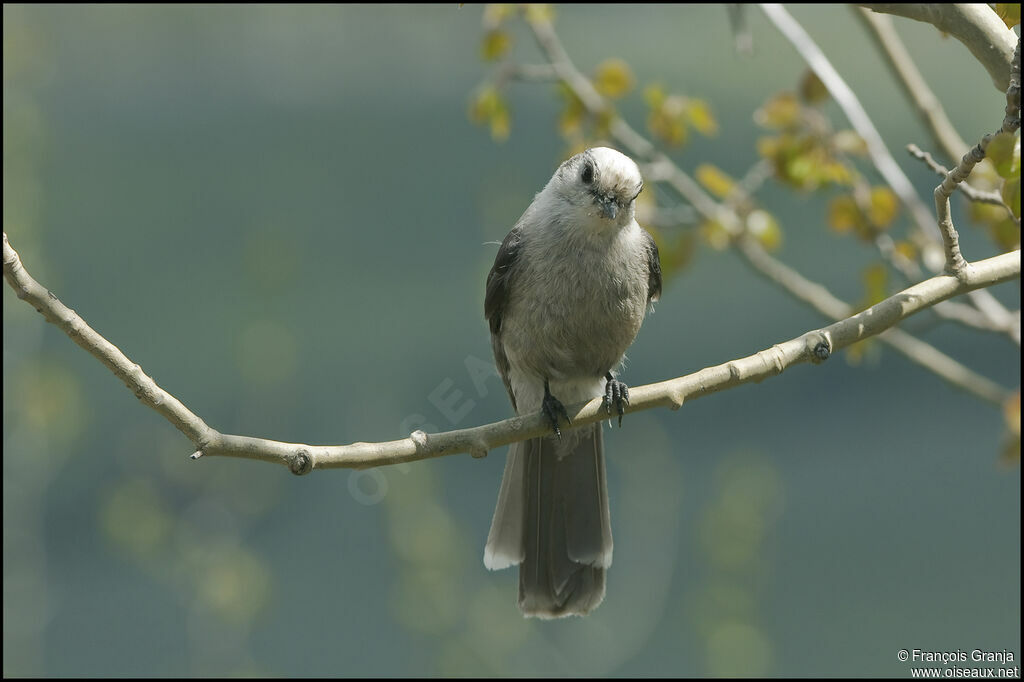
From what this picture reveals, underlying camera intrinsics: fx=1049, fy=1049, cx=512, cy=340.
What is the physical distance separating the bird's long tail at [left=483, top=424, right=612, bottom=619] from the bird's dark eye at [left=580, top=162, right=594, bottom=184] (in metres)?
0.89

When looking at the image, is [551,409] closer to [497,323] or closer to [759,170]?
[497,323]

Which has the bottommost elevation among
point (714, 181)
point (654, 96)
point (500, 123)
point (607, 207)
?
point (607, 207)

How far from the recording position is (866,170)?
16.5ft

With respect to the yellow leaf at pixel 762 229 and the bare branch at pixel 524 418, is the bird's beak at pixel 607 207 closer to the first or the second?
the bare branch at pixel 524 418

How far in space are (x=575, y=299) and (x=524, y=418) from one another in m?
0.71

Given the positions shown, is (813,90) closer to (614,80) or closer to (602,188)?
(614,80)

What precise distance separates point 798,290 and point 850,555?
2249 millimetres

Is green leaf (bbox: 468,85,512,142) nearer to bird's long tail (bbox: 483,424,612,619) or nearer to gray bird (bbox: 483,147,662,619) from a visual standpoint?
gray bird (bbox: 483,147,662,619)

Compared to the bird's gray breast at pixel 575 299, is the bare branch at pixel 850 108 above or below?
above

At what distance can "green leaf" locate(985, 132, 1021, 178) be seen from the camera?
2.12 m

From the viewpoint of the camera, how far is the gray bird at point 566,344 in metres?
3.07

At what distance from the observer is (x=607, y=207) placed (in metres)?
2.98

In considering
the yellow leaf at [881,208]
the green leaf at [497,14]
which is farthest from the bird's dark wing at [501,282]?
the yellow leaf at [881,208]

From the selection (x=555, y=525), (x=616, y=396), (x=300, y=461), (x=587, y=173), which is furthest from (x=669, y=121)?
(x=300, y=461)
